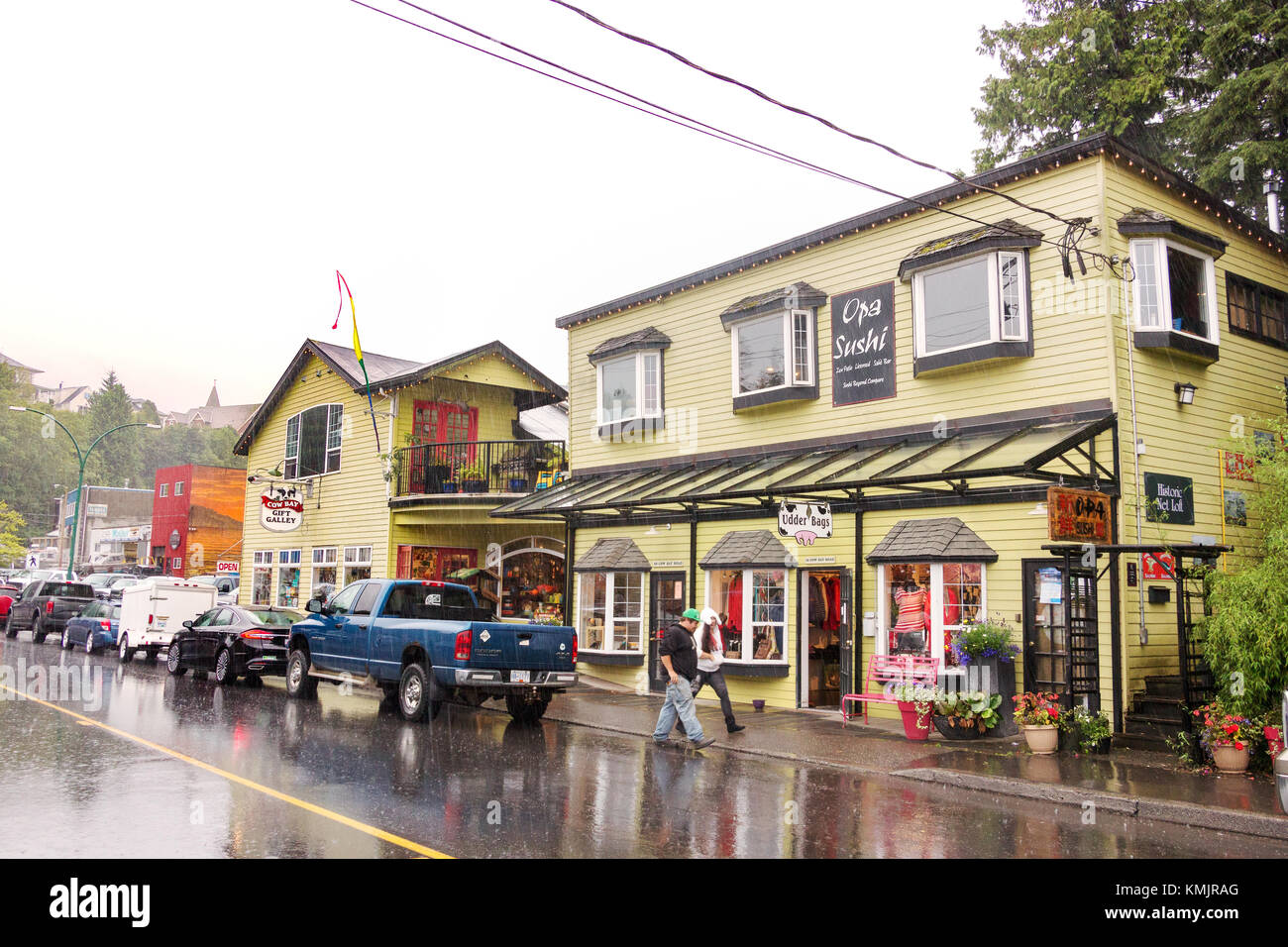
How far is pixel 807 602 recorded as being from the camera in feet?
53.4

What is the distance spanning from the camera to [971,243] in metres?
14.3

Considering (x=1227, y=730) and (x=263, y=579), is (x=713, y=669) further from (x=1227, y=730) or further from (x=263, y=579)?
(x=263, y=579)

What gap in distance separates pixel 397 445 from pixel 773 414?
41.7 ft

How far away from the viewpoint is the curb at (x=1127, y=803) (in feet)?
27.2

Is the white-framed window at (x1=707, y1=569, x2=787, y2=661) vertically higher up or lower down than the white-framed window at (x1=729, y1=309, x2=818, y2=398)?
lower down

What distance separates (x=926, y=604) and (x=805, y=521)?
213 centimetres

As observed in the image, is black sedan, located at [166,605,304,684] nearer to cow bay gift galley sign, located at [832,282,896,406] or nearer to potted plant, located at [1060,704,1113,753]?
cow bay gift galley sign, located at [832,282,896,406]

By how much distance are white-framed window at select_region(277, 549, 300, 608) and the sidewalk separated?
54.3 ft

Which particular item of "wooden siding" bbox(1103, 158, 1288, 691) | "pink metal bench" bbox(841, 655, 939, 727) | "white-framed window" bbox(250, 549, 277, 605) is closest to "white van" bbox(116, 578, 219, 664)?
"white-framed window" bbox(250, 549, 277, 605)

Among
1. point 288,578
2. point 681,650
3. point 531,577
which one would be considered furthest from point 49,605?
point 681,650

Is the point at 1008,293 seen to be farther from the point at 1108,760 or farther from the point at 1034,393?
the point at 1108,760

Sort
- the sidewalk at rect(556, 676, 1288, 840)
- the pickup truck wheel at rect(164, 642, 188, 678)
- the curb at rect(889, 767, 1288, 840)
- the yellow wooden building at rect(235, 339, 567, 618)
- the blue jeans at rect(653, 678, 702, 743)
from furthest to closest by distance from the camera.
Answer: the yellow wooden building at rect(235, 339, 567, 618) → the pickup truck wheel at rect(164, 642, 188, 678) → the blue jeans at rect(653, 678, 702, 743) → the sidewalk at rect(556, 676, 1288, 840) → the curb at rect(889, 767, 1288, 840)

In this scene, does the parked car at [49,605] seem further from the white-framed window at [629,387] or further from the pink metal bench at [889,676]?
the pink metal bench at [889,676]

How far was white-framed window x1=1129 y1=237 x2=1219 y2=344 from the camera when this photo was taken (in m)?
Result: 13.5
